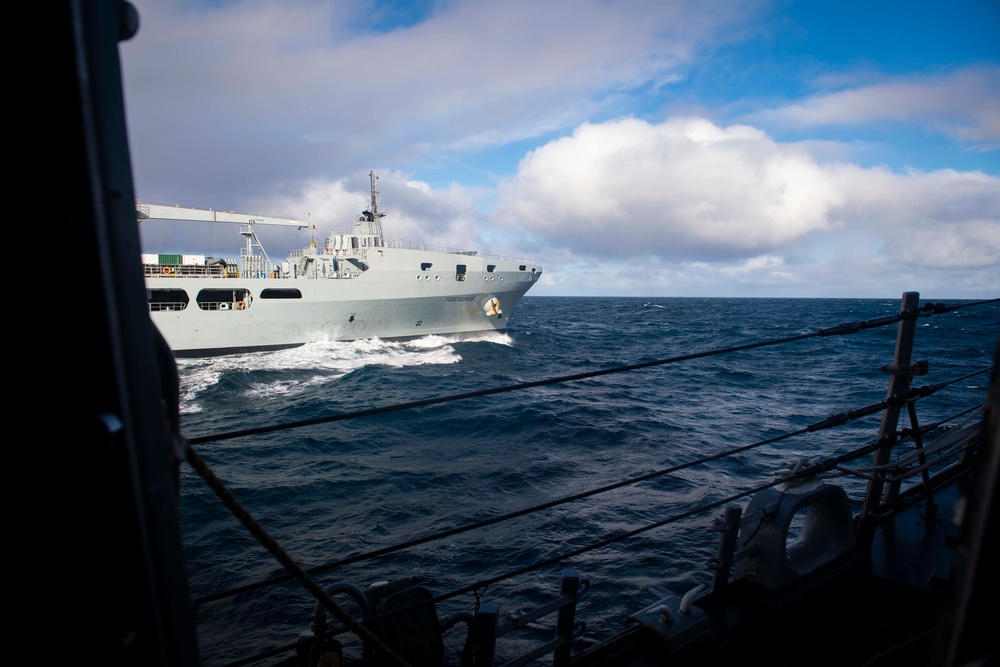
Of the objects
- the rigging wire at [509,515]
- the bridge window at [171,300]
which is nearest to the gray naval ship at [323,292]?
the bridge window at [171,300]

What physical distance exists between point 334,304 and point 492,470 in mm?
22021

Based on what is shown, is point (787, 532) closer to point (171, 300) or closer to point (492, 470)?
point (492, 470)

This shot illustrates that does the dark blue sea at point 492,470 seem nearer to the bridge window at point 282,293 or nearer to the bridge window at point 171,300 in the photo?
the bridge window at point 282,293

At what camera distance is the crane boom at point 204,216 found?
30.0 meters

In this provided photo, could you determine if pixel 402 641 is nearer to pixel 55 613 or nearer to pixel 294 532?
pixel 55 613

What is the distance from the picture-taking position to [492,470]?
34.8 ft

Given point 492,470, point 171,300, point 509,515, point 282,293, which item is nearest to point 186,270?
point 171,300

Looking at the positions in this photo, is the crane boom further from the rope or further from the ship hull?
the rope

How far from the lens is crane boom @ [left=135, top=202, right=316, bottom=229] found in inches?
1182

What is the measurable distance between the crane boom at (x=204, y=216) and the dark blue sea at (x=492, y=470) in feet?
41.4

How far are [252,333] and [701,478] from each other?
2665 centimetres

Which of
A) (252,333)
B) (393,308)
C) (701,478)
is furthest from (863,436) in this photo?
(252,333)

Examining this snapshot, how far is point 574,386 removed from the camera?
2094 centimetres

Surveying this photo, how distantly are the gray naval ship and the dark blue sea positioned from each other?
4812mm
